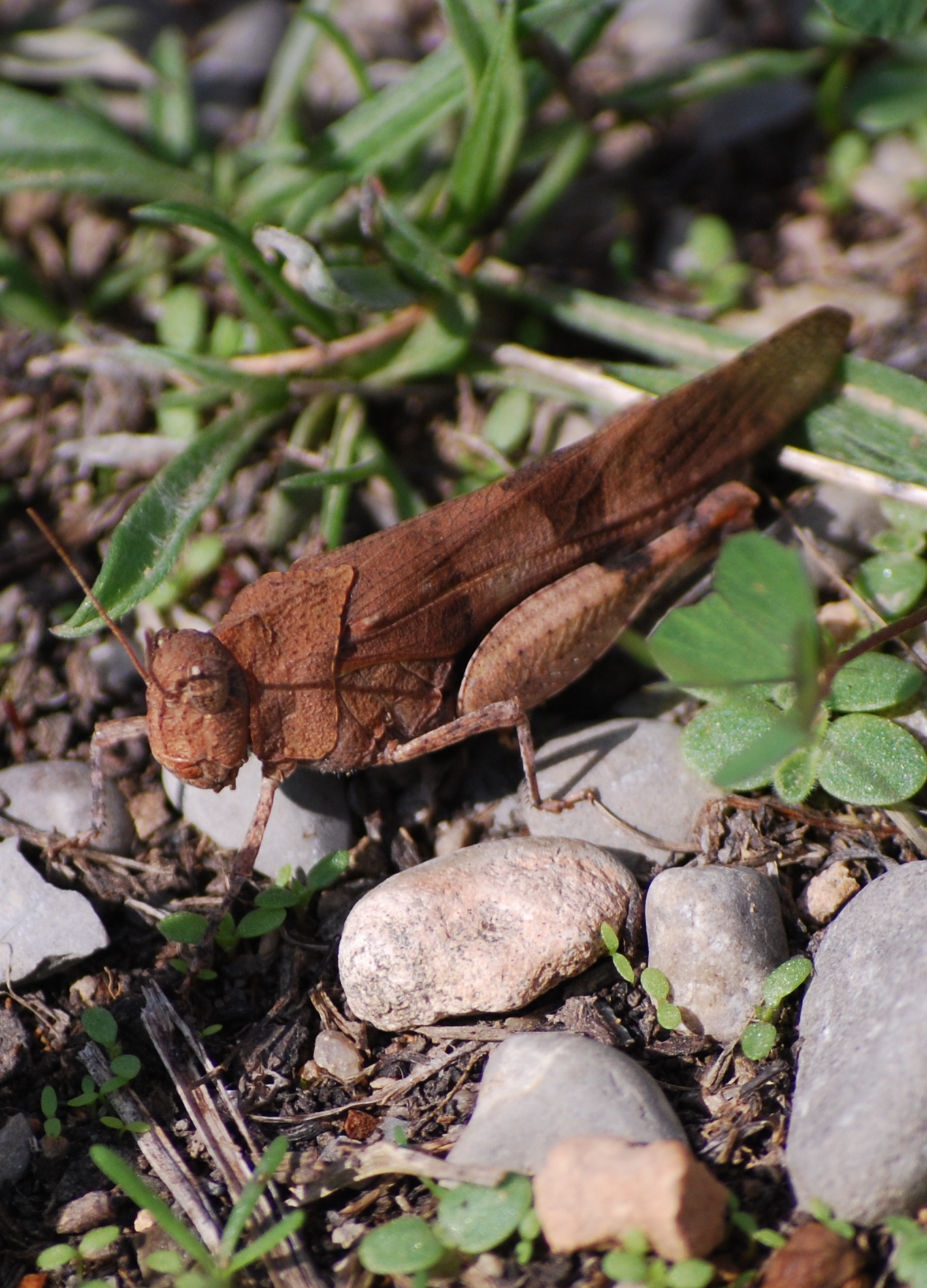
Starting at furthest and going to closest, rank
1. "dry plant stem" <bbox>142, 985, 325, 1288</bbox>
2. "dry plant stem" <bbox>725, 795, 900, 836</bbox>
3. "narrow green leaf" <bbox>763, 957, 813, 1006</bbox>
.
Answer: "dry plant stem" <bbox>725, 795, 900, 836</bbox>, "narrow green leaf" <bbox>763, 957, 813, 1006</bbox>, "dry plant stem" <bbox>142, 985, 325, 1288</bbox>

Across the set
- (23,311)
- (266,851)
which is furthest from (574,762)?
(23,311)

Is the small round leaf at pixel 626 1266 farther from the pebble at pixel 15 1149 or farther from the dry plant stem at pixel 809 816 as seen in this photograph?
the pebble at pixel 15 1149

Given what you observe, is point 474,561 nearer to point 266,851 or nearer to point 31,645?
point 266,851

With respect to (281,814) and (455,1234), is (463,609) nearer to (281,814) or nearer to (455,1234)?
(281,814)

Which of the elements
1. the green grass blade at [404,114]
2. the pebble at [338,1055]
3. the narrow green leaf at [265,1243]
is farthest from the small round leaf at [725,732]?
the green grass blade at [404,114]

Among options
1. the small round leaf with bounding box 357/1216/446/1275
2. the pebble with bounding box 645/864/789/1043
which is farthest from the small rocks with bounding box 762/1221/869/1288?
the small round leaf with bounding box 357/1216/446/1275

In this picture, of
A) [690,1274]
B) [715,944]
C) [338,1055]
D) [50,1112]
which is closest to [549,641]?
[715,944]

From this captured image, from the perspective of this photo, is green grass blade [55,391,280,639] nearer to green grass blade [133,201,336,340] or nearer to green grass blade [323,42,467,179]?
green grass blade [133,201,336,340]
